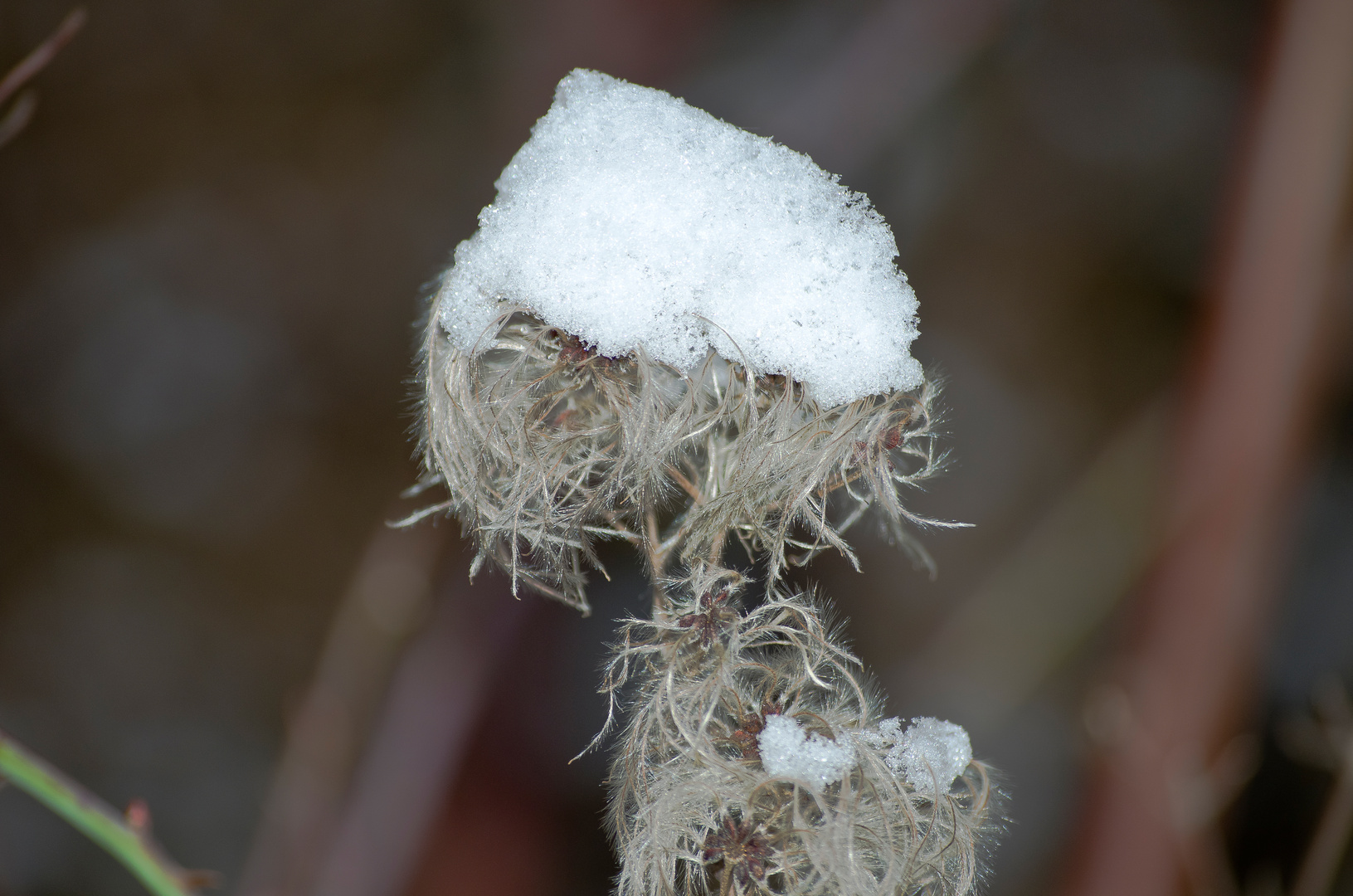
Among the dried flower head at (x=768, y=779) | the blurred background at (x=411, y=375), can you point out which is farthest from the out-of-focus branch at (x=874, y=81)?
the dried flower head at (x=768, y=779)

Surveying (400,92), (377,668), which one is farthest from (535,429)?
(400,92)

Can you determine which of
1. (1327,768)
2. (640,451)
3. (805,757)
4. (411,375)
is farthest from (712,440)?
(1327,768)

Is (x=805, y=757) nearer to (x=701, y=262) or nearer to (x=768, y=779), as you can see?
(x=768, y=779)

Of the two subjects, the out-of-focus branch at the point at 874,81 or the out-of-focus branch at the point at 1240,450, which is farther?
the out-of-focus branch at the point at 874,81

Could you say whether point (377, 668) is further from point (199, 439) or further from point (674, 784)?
point (674, 784)

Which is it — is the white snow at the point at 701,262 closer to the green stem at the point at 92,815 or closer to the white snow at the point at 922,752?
the white snow at the point at 922,752

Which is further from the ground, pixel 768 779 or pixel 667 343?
pixel 667 343
